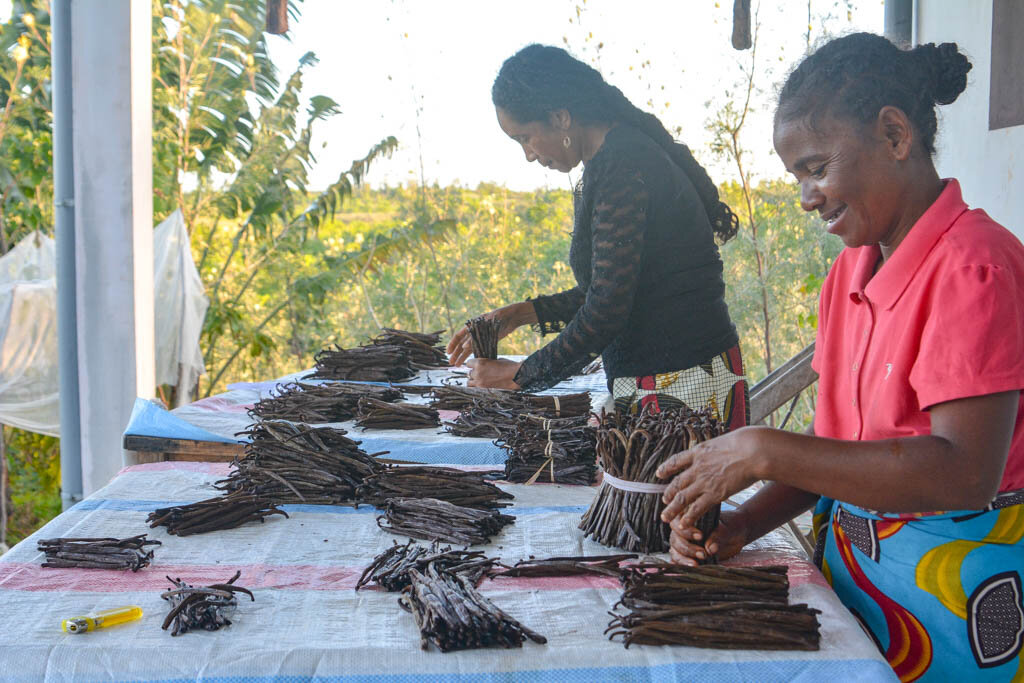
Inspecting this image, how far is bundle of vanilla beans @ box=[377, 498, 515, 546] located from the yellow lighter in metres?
0.72

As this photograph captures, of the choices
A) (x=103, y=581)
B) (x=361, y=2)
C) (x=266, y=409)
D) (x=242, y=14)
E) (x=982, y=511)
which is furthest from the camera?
(x=242, y=14)

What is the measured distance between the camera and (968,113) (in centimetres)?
418

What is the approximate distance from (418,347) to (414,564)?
3.66 m

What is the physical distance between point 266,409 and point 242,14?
7.32m

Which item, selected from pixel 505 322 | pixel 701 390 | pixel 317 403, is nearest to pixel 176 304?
pixel 317 403

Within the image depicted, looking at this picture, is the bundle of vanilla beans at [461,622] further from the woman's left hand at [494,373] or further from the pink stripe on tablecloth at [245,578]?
the woman's left hand at [494,373]

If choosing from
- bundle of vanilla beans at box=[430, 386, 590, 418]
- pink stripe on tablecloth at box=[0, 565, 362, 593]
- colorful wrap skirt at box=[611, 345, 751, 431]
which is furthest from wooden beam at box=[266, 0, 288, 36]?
pink stripe on tablecloth at box=[0, 565, 362, 593]

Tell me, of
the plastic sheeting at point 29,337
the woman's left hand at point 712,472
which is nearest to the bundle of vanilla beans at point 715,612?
the woman's left hand at point 712,472

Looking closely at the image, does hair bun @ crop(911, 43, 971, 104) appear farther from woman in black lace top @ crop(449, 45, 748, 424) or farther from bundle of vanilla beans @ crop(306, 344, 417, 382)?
bundle of vanilla beans @ crop(306, 344, 417, 382)

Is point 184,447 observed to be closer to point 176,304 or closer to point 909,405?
point 909,405

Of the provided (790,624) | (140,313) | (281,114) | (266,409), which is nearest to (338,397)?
(266,409)

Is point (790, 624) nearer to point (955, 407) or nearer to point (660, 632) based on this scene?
point (660, 632)

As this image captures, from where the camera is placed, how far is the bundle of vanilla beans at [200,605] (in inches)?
66.8

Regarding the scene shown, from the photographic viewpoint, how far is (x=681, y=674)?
1.54 m
